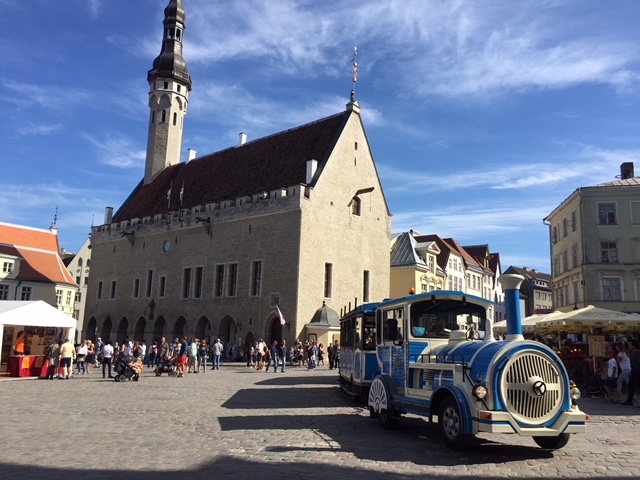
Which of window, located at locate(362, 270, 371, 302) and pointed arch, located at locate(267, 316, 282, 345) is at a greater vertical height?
window, located at locate(362, 270, 371, 302)

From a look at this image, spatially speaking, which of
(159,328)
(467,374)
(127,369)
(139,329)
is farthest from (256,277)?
(467,374)

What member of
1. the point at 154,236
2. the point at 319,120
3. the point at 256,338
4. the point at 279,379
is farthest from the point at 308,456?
the point at 154,236

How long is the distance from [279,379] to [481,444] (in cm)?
1385

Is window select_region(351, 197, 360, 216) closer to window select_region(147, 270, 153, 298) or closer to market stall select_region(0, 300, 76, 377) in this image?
window select_region(147, 270, 153, 298)

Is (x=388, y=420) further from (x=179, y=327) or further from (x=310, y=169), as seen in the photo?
(x=179, y=327)

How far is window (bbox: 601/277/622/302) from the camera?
3353 centimetres

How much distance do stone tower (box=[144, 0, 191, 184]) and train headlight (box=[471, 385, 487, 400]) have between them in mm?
47314

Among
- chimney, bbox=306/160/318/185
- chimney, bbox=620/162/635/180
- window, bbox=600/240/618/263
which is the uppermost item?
chimney, bbox=620/162/635/180

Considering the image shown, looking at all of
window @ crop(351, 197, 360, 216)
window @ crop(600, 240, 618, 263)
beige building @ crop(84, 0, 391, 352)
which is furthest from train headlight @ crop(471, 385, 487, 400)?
window @ crop(351, 197, 360, 216)

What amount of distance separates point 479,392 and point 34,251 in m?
47.2

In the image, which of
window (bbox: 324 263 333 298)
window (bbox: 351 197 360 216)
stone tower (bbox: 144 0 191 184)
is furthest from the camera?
stone tower (bbox: 144 0 191 184)

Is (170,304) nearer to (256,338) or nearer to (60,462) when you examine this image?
(256,338)

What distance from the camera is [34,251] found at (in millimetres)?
47188

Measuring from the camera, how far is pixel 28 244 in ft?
154
